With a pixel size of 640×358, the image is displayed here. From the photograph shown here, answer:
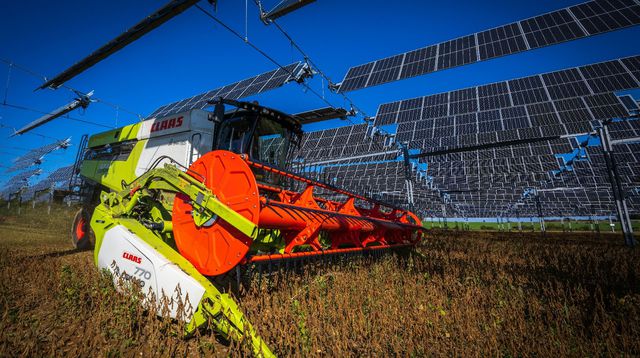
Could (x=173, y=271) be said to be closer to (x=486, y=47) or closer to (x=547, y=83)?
(x=486, y=47)

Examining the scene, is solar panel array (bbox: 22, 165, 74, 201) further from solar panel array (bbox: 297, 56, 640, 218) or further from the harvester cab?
the harvester cab

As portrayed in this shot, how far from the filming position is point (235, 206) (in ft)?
9.59

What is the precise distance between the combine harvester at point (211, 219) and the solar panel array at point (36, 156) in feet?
102

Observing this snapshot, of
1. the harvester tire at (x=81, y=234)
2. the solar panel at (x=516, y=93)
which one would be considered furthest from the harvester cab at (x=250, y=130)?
the solar panel at (x=516, y=93)

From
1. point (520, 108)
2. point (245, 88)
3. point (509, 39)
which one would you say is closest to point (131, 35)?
point (245, 88)

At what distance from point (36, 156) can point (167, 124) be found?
3910cm

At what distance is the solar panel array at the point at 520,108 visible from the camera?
11.3m

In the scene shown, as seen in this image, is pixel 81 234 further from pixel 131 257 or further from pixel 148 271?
pixel 148 271

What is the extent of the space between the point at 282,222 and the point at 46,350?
87.8 inches

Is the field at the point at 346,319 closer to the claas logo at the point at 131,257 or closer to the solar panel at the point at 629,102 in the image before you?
the claas logo at the point at 131,257

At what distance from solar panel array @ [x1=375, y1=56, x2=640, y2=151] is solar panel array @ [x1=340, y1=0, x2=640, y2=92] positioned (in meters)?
2.98

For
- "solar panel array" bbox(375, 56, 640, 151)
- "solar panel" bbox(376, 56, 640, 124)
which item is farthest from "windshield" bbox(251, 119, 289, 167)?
"solar panel" bbox(376, 56, 640, 124)

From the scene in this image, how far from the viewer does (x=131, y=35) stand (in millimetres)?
8109

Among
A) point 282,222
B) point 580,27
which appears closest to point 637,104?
point 580,27
